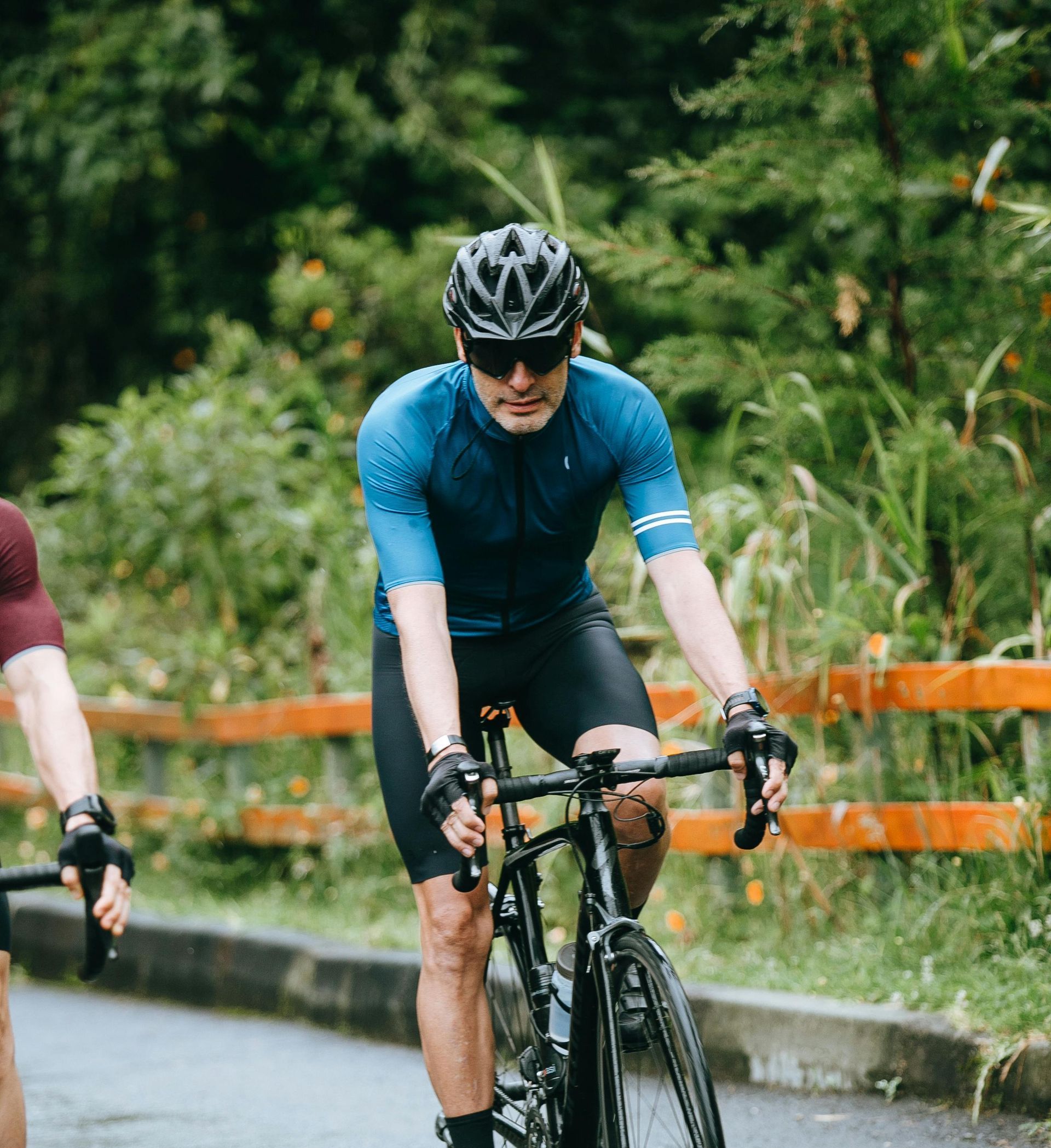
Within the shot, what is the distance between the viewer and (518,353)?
335 cm

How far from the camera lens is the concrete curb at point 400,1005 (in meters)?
4.36

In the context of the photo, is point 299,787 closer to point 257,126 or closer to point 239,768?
point 239,768

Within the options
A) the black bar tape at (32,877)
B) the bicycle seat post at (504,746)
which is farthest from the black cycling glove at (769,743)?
the black bar tape at (32,877)

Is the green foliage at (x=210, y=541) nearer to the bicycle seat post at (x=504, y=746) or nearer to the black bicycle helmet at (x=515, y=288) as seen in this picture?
the bicycle seat post at (x=504, y=746)

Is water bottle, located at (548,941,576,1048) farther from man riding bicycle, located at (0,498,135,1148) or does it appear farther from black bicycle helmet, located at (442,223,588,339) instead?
black bicycle helmet, located at (442,223,588,339)

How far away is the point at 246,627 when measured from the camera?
8.63 metres

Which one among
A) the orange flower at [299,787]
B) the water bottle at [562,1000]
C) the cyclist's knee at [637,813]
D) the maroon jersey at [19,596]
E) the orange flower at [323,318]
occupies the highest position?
the orange flower at [323,318]

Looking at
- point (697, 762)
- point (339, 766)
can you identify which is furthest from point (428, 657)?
point (339, 766)

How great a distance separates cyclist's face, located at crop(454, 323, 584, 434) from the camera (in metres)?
3.38

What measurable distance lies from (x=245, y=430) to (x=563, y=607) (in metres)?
5.13

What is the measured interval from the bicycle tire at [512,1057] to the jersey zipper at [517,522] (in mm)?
803

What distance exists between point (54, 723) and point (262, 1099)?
231 cm

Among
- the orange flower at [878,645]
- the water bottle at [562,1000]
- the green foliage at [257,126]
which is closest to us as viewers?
the water bottle at [562,1000]

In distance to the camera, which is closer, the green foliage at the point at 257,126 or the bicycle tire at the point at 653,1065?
the bicycle tire at the point at 653,1065
